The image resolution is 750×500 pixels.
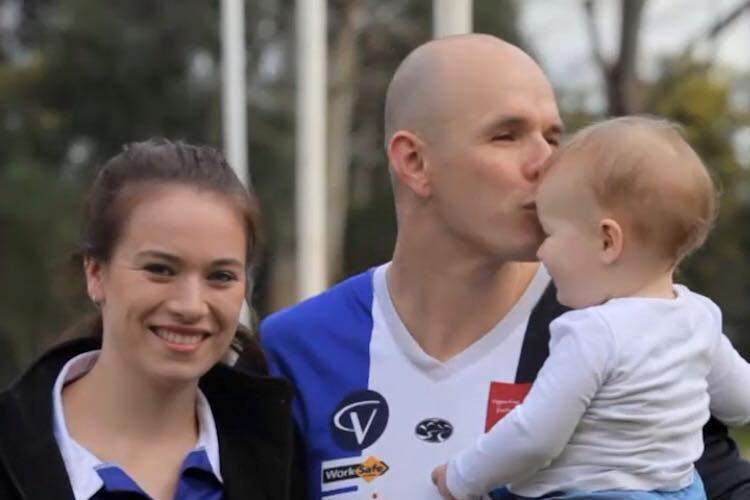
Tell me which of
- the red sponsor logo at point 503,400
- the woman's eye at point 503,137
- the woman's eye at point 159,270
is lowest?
the red sponsor logo at point 503,400

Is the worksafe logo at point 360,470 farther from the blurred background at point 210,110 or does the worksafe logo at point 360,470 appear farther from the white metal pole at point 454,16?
the blurred background at point 210,110

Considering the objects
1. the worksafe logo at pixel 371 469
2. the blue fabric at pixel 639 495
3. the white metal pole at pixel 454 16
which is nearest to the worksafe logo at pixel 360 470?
the worksafe logo at pixel 371 469

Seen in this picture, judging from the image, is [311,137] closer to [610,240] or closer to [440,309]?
[440,309]

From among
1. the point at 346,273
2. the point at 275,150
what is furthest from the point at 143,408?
the point at 346,273

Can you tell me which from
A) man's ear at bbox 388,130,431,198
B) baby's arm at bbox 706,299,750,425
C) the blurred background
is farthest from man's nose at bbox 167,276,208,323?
the blurred background

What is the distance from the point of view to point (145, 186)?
3.04 m

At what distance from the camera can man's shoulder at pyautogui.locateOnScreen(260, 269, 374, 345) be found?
3.40m

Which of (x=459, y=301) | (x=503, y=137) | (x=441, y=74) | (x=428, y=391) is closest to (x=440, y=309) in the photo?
(x=459, y=301)

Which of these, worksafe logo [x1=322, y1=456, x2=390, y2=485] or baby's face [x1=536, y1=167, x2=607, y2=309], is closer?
baby's face [x1=536, y1=167, x2=607, y2=309]

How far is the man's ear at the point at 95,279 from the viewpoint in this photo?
9.94 ft

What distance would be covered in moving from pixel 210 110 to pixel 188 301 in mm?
29240

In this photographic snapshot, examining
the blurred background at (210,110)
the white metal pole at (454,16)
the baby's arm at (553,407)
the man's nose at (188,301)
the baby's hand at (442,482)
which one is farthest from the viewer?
the blurred background at (210,110)

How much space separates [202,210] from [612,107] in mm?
14327

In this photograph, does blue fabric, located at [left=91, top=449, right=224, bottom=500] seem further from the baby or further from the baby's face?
the baby's face
